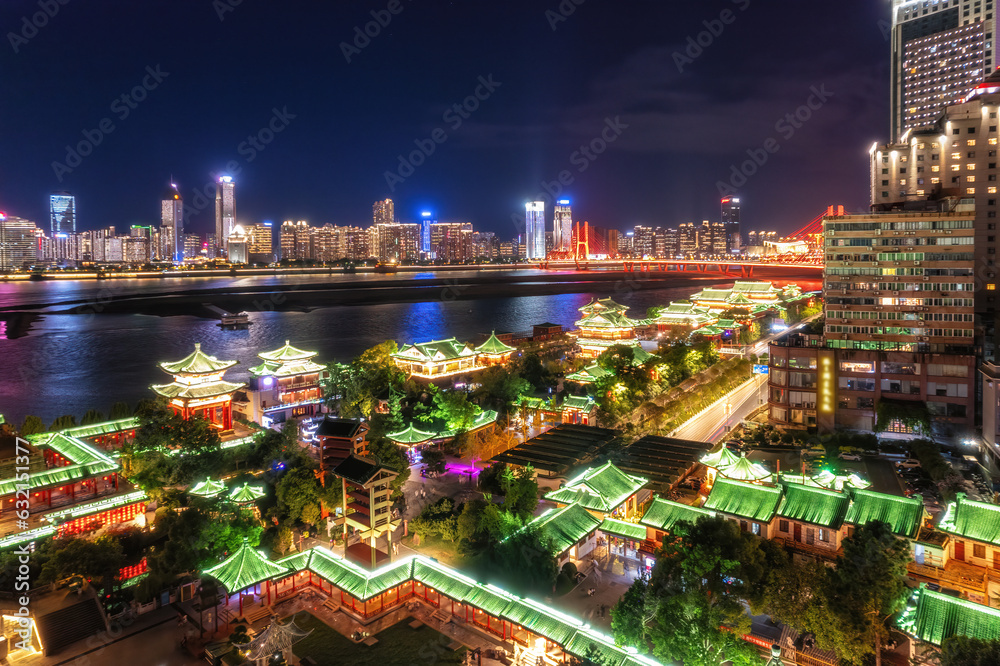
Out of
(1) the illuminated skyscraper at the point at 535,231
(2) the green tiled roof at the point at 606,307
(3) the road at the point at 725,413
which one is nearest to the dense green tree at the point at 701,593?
(3) the road at the point at 725,413

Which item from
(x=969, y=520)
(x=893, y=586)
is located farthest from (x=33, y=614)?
(x=969, y=520)

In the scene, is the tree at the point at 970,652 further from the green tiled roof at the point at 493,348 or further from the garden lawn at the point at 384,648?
the green tiled roof at the point at 493,348

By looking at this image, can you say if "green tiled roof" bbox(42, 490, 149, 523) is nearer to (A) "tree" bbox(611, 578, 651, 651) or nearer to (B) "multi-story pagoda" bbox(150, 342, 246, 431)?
(B) "multi-story pagoda" bbox(150, 342, 246, 431)

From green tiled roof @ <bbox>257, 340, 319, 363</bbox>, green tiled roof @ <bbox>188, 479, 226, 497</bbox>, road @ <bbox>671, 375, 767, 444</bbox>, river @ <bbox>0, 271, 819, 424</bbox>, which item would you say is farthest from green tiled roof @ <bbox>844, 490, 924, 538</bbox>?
river @ <bbox>0, 271, 819, 424</bbox>

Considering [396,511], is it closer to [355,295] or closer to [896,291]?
[896,291]

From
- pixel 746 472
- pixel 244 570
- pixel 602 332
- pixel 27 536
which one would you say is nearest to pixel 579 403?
pixel 746 472

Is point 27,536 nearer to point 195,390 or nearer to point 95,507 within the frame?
point 95,507
